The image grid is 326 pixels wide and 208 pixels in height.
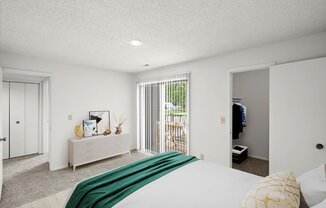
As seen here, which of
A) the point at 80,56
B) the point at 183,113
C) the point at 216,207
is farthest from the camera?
the point at 183,113

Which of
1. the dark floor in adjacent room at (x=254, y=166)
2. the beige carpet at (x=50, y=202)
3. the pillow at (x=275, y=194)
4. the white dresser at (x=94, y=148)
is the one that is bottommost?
the beige carpet at (x=50, y=202)

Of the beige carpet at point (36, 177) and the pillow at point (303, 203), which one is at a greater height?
the pillow at point (303, 203)

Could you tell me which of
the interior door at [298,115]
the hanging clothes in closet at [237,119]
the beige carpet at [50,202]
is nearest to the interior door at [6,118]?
the beige carpet at [50,202]

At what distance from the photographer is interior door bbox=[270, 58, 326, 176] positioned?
6.35 ft

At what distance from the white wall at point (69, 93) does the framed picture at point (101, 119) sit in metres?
0.11

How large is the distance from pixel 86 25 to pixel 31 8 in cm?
49

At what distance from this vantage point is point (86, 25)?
1.82 metres

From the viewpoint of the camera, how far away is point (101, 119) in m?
4.02

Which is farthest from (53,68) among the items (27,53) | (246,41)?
(246,41)

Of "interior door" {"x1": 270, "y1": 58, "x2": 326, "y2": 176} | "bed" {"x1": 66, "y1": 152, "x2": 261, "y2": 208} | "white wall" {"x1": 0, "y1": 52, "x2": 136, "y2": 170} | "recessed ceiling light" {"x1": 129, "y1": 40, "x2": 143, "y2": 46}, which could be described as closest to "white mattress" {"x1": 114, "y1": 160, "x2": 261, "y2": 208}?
"bed" {"x1": 66, "y1": 152, "x2": 261, "y2": 208}

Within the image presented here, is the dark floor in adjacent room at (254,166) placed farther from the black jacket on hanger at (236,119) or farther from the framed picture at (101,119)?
the framed picture at (101,119)

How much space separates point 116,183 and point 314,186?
156 centimetres

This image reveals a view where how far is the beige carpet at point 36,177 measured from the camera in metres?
2.33

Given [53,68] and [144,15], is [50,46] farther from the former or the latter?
[144,15]
